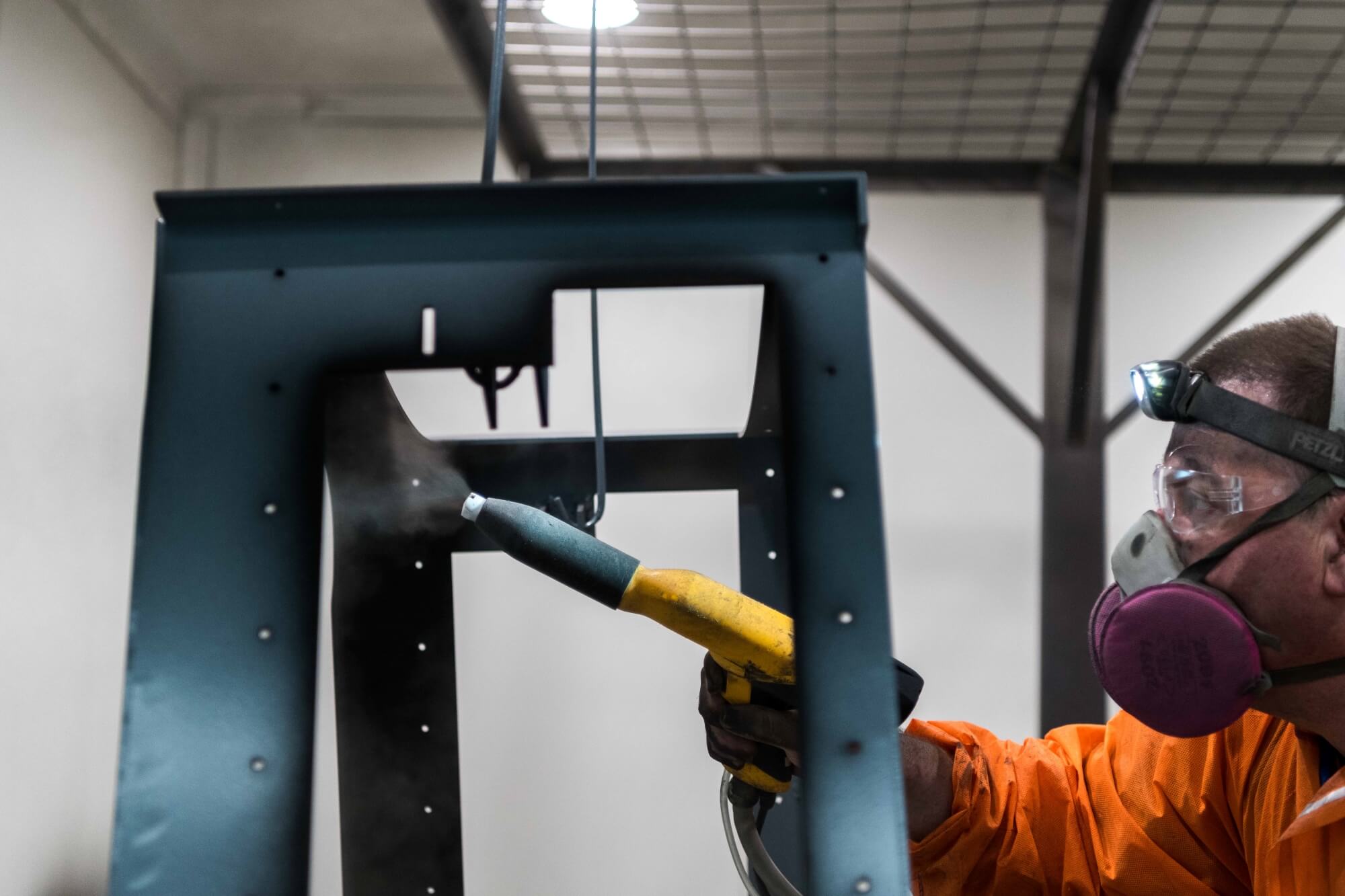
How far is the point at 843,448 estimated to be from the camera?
563mm

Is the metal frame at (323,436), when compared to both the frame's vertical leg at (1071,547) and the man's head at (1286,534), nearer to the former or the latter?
the man's head at (1286,534)

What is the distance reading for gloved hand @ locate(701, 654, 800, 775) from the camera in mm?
841

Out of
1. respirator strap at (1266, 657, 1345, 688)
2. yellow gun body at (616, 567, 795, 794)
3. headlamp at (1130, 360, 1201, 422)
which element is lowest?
respirator strap at (1266, 657, 1345, 688)

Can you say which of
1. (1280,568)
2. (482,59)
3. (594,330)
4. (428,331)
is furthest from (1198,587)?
(482,59)

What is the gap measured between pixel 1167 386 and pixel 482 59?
1060 millimetres

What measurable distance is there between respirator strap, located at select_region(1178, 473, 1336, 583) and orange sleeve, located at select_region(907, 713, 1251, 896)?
250 mm

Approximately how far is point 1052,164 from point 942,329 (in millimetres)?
370

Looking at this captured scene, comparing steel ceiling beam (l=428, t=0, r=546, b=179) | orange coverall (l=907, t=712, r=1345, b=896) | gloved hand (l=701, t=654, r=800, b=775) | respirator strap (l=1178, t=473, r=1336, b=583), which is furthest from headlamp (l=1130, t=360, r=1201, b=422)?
steel ceiling beam (l=428, t=0, r=546, b=179)

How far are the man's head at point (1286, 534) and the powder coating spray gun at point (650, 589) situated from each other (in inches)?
14.3

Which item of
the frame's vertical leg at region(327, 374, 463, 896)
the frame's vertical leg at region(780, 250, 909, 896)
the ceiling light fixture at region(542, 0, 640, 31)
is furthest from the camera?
the ceiling light fixture at region(542, 0, 640, 31)

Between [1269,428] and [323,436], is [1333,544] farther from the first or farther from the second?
[323,436]

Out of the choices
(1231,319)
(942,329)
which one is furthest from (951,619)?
(1231,319)

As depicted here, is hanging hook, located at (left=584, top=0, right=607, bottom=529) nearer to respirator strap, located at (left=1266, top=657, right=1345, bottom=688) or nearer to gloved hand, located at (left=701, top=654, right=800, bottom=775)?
gloved hand, located at (left=701, top=654, right=800, bottom=775)

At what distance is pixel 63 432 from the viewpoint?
1.80 metres
